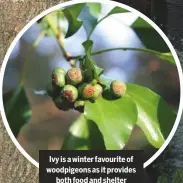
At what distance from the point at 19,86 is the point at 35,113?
20cm

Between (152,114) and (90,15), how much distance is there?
73cm

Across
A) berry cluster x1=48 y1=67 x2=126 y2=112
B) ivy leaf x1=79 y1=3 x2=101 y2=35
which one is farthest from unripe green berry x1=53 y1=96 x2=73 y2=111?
ivy leaf x1=79 y1=3 x2=101 y2=35

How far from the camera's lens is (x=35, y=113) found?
364cm

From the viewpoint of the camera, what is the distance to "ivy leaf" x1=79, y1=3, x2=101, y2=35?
11.9 ft

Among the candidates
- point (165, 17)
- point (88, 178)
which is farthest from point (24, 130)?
point (165, 17)

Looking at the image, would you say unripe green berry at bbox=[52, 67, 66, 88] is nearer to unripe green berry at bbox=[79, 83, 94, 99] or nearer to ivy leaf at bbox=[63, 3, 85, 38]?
unripe green berry at bbox=[79, 83, 94, 99]

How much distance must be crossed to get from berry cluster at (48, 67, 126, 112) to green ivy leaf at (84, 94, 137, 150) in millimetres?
45

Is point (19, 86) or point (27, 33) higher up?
point (27, 33)

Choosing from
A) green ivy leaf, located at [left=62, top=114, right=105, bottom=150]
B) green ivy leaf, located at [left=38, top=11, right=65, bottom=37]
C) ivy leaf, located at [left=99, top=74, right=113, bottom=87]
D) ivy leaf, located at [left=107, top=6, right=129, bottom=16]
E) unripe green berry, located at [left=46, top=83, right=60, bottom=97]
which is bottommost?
green ivy leaf, located at [left=62, top=114, right=105, bottom=150]

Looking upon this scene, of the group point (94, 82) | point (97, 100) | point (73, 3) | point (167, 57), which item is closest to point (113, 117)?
point (97, 100)

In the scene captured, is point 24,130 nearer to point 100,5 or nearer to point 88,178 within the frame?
point 88,178

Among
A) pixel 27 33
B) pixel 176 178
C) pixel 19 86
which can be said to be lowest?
pixel 176 178

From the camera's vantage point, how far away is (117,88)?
143 inches

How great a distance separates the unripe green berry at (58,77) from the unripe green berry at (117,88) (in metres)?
0.31
